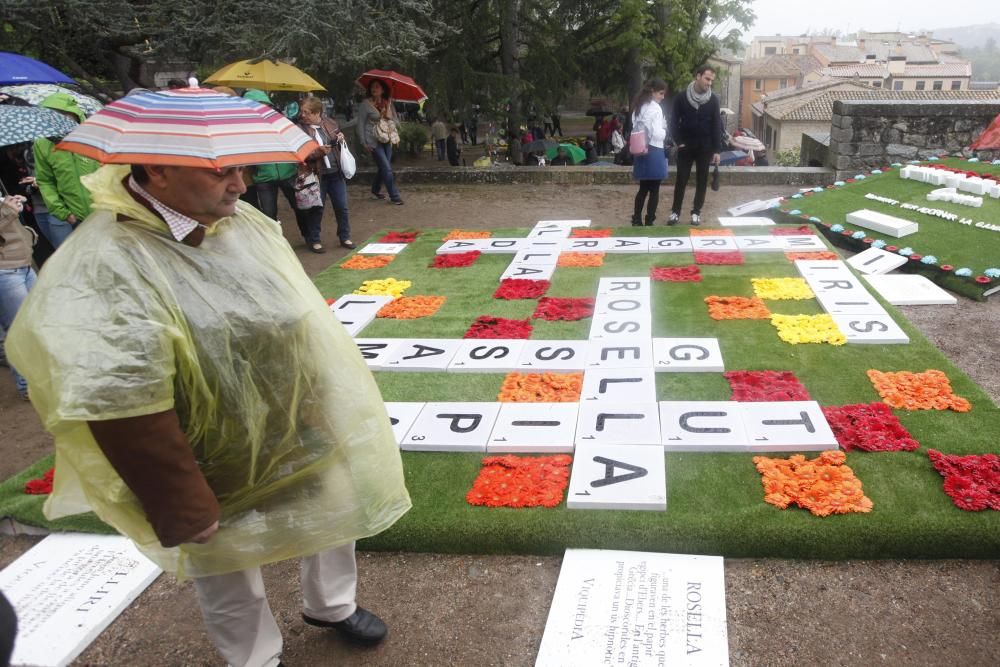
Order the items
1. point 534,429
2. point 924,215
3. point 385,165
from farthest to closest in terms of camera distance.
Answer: point 385,165, point 924,215, point 534,429

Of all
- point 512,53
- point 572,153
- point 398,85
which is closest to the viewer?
point 398,85

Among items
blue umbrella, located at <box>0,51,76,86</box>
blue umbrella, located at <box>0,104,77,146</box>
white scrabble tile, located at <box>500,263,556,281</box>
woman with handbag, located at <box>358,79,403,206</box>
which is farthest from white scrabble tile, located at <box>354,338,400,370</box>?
woman with handbag, located at <box>358,79,403,206</box>

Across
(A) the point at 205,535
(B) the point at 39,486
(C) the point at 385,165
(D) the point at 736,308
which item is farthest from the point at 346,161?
(A) the point at 205,535

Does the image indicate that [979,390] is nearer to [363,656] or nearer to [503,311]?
[503,311]

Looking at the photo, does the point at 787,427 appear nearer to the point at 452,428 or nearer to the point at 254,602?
the point at 452,428

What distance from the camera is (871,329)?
458 cm

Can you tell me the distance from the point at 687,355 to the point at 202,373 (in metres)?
3.34

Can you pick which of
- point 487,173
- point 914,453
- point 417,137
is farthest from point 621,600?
point 417,137

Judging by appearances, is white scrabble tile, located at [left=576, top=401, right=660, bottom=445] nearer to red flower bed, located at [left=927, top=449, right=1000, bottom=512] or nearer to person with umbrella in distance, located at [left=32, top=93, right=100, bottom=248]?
red flower bed, located at [left=927, top=449, right=1000, bottom=512]

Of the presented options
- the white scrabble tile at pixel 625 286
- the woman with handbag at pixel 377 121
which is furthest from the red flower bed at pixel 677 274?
the woman with handbag at pixel 377 121

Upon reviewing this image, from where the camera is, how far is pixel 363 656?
247 centimetres

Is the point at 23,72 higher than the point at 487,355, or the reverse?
the point at 23,72

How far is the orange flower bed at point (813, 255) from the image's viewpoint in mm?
6102

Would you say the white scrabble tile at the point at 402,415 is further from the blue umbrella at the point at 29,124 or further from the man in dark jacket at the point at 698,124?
the man in dark jacket at the point at 698,124
